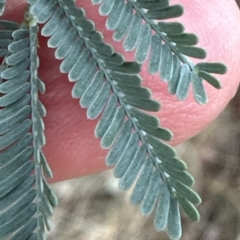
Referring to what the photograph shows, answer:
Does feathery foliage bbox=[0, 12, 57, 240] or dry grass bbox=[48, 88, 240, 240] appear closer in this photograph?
feathery foliage bbox=[0, 12, 57, 240]

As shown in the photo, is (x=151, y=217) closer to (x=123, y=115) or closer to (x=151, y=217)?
(x=151, y=217)

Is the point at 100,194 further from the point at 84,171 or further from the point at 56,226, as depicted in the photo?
the point at 84,171

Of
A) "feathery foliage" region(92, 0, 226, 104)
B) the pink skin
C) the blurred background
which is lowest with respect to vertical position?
the blurred background

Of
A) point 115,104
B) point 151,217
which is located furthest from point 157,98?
point 151,217

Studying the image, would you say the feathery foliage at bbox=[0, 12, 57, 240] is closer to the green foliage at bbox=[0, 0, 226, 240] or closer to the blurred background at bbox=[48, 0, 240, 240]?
the green foliage at bbox=[0, 0, 226, 240]

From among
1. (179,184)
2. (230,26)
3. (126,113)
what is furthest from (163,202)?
(230,26)

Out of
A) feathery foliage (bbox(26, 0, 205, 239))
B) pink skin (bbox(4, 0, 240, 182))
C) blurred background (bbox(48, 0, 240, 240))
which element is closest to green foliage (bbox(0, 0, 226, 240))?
feathery foliage (bbox(26, 0, 205, 239))

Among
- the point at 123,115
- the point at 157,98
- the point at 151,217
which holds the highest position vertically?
the point at 123,115
